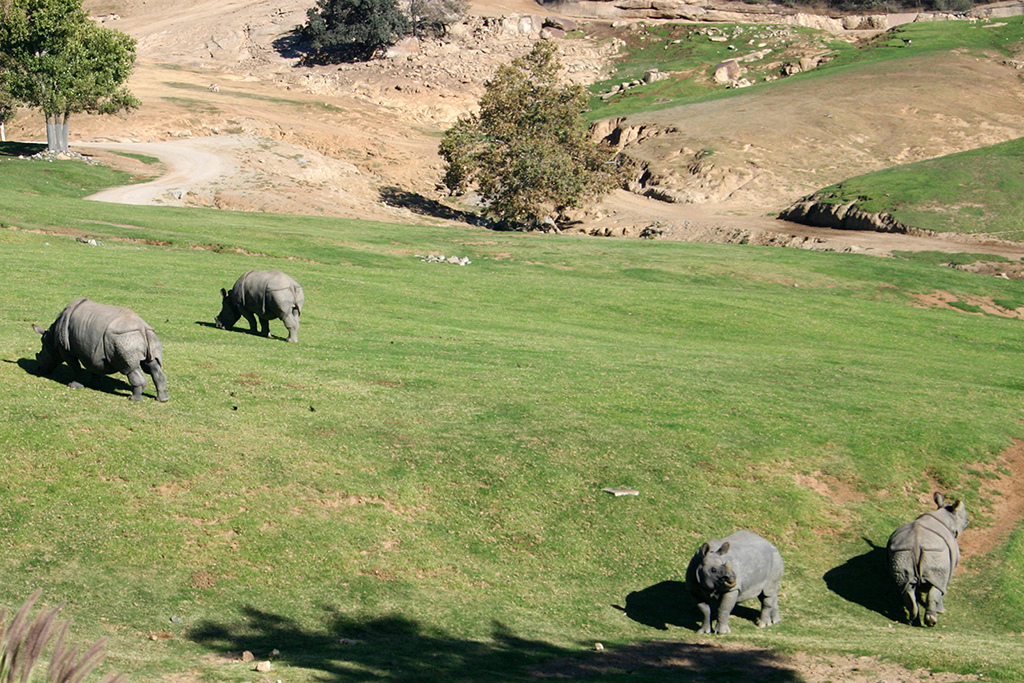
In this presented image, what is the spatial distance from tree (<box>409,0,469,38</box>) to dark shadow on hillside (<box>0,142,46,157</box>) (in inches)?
2409

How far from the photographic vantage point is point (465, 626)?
12.8 meters

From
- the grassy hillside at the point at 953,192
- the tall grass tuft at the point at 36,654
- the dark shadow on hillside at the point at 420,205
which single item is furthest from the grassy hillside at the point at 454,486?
the dark shadow on hillside at the point at 420,205

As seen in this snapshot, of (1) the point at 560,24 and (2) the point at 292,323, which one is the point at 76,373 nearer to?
(2) the point at 292,323

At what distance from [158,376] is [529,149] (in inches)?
2085

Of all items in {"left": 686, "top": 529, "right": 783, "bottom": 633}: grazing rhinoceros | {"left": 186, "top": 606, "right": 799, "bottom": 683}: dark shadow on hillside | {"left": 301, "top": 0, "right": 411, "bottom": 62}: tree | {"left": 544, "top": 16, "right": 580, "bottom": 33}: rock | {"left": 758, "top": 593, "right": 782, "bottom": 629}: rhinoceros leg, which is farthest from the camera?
{"left": 544, "top": 16, "right": 580, "bottom": 33}: rock

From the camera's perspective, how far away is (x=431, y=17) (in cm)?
12450

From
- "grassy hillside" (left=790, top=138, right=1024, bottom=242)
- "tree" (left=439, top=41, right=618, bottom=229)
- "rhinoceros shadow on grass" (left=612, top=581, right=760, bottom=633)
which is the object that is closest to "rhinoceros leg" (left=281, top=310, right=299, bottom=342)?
"rhinoceros shadow on grass" (left=612, top=581, right=760, bottom=633)

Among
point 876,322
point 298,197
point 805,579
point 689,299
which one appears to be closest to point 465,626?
point 805,579

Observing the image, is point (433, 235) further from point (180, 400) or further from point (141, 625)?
point (141, 625)

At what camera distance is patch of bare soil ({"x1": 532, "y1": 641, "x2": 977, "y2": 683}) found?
11438 mm

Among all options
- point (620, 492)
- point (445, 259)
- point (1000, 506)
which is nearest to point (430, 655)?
point (620, 492)

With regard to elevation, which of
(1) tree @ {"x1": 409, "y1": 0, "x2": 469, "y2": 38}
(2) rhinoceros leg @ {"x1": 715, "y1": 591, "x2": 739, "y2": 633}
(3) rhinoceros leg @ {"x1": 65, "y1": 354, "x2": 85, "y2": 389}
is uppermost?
(1) tree @ {"x1": 409, "y1": 0, "x2": 469, "y2": 38}

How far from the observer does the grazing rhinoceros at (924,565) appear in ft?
49.2

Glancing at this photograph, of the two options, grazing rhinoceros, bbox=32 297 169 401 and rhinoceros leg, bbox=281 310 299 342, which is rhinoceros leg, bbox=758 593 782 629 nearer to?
grazing rhinoceros, bbox=32 297 169 401
